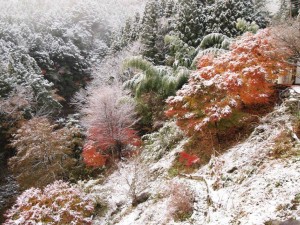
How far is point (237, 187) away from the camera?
7.00 meters

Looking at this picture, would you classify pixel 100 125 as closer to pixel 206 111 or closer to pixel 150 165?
pixel 150 165

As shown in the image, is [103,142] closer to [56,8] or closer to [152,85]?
[152,85]

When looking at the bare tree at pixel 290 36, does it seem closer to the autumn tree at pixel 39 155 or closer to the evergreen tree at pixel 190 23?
the autumn tree at pixel 39 155

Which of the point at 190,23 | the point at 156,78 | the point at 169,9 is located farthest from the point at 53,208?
the point at 169,9

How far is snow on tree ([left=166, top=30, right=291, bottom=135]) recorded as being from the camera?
9273 mm

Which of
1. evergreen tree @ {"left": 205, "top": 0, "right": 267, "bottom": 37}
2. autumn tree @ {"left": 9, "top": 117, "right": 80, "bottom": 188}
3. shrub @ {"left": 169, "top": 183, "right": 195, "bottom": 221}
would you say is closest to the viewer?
shrub @ {"left": 169, "top": 183, "right": 195, "bottom": 221}

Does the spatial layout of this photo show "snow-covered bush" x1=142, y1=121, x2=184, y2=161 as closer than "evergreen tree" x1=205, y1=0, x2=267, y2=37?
Yes

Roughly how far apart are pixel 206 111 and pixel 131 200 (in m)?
4.79

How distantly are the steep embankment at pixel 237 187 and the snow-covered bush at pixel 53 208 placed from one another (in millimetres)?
1398

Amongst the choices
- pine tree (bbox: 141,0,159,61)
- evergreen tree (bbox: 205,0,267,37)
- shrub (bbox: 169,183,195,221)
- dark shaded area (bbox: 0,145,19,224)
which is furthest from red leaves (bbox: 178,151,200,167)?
pine tree (bbox: 141,0,159,61)

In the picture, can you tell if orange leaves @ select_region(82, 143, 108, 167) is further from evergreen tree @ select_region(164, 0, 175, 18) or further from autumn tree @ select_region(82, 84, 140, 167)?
evergreen tree @ select_region(164, 0, 175, 18)

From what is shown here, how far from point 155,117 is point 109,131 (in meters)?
3.16

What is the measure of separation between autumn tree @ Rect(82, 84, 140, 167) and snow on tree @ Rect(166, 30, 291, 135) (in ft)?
21.3

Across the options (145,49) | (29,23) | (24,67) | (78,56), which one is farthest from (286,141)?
(29,23)
